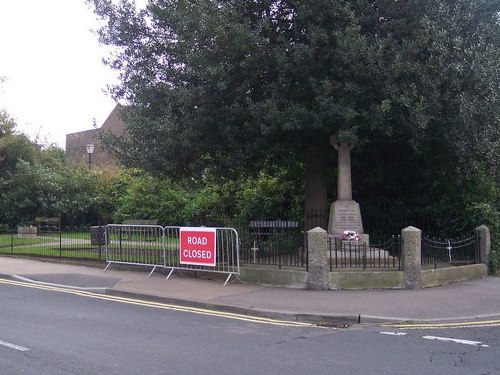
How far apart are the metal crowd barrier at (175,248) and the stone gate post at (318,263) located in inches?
70.5

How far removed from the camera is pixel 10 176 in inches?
1334

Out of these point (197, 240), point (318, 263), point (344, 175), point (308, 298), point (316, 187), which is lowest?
point (308, 298)

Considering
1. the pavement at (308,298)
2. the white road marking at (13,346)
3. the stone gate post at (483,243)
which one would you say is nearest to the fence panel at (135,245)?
the pavement at (308,298)

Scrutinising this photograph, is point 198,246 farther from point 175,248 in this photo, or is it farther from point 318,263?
point 318,263

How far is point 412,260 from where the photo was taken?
40.4 feet

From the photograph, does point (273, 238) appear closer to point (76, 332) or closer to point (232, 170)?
point (232, 170)

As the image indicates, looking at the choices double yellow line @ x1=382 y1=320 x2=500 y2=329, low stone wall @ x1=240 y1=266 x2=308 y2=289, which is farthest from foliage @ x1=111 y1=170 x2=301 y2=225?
double yellow line @ x1=382 y1=320 x2=500 y2=329

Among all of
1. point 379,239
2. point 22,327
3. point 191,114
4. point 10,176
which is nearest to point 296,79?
point 191,114

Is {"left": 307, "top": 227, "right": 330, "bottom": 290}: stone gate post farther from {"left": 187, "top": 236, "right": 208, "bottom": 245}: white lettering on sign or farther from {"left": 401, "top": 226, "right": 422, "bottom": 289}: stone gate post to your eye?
{"left": 187, "top": 236, "right": 208, "bottom": 245}: white lettering on sign

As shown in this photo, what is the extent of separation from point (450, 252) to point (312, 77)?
559cm

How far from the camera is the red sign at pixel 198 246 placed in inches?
529

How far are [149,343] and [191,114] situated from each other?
795 centimetres

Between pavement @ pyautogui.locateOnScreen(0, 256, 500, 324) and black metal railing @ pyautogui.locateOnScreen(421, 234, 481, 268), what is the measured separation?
0.74 m

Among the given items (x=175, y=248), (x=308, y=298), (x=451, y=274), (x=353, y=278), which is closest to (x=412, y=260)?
(x=353, y=278)
